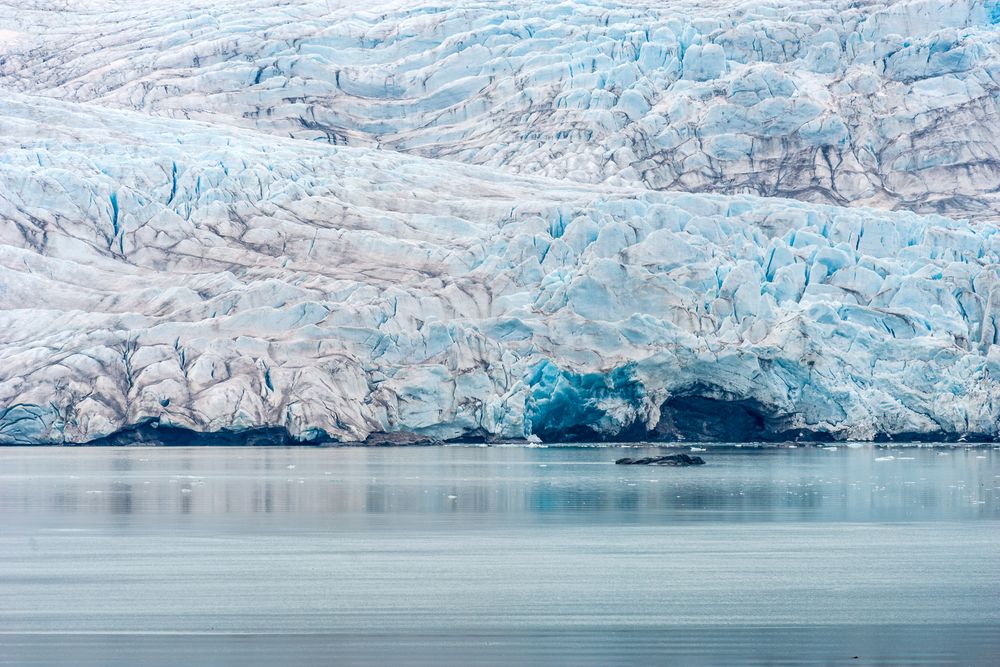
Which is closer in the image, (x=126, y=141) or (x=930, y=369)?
(x=930, y=369)

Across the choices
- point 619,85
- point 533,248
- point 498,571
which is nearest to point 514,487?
point 498,571

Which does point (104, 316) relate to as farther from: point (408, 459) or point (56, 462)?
point (408, 459)

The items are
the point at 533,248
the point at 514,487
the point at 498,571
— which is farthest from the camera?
the point at 533,248

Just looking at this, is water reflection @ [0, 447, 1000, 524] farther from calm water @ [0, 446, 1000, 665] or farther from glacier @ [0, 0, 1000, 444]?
glacier @ [0, 0, 1000, 444]

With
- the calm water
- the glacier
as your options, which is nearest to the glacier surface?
the glacier

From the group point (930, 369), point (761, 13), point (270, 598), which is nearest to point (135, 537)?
point (270, 598)

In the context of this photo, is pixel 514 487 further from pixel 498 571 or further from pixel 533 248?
pixel 533 248
